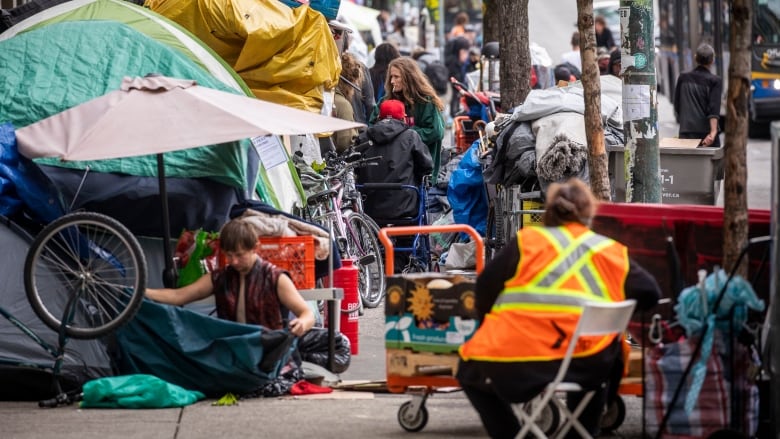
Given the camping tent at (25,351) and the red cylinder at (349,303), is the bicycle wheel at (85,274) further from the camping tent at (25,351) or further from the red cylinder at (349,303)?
the red cylinder at (349,303)

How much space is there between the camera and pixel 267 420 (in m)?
7.36

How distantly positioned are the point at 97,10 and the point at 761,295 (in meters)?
5.78

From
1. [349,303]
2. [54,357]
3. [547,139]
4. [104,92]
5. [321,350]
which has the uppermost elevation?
[104,92]

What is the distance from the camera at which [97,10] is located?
1057cm

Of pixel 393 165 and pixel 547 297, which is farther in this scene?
pixel 393 165

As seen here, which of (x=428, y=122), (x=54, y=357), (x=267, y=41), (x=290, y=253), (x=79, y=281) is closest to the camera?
(x=79, y=281)

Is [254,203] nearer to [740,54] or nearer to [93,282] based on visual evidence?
[93,282]

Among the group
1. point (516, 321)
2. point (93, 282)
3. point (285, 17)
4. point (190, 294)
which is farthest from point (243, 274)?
point (285, 17)

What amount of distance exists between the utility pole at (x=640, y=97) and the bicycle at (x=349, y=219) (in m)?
2.22

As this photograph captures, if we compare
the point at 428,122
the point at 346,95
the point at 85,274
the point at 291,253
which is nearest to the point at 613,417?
the point at 291,253

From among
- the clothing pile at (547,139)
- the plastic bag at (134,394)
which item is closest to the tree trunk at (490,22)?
the clothing pile at (547,139)

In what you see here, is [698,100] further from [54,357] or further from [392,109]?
[54,357]

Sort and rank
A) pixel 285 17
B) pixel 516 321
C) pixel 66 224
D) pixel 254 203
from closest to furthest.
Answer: pixel 516 321, pixel 66 224, pixel 254 203, pixel 285 17

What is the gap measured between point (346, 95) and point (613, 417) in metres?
7.58
